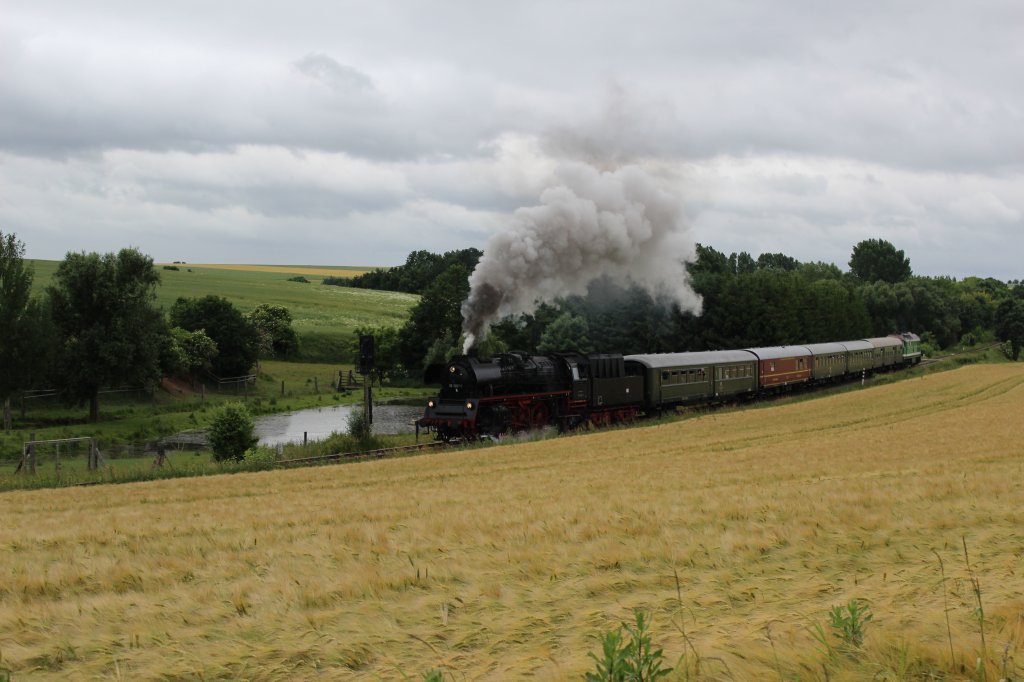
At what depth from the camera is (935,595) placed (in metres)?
6.31

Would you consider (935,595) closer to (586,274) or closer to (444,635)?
(444,635)

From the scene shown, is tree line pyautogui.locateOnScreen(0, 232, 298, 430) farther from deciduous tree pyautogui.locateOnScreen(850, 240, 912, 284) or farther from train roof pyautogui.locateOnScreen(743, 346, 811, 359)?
deciduous tree pyautogui.locateOnScreen(850, 240, 912, 284)

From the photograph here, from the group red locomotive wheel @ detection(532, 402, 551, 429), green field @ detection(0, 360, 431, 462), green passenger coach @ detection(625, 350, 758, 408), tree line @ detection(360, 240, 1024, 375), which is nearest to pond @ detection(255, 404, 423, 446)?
green field @ detection(0, 360, 431, 462)

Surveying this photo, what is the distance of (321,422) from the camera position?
165ft

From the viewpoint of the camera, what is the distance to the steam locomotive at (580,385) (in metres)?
30.4

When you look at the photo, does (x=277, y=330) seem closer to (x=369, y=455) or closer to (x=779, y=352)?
(x=779, y=352)

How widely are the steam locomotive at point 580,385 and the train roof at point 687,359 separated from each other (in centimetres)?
7

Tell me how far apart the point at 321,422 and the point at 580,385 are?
21.8 m

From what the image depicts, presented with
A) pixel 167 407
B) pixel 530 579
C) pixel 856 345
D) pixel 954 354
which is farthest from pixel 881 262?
pixel 530 579

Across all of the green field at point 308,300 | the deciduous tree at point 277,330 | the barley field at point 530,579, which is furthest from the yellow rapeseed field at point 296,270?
the barley field at point 530,579

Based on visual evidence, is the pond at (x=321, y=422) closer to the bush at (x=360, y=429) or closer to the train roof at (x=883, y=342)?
the bush at (x=360, y=429)

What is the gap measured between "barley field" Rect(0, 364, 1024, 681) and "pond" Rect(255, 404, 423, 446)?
26.9m

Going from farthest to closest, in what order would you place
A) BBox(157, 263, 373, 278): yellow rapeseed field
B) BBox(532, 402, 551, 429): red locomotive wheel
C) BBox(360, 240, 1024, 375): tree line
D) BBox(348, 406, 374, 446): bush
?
BBox(157, 263, 373, 278): yellow rapeseed field → BBox(360, 240, 1024, 375): tree line → BBox(532, 402, 551, 429): red locomotive wheel → BBox(348, 406, 374, 446): bush

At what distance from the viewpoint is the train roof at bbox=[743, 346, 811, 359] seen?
163ft
